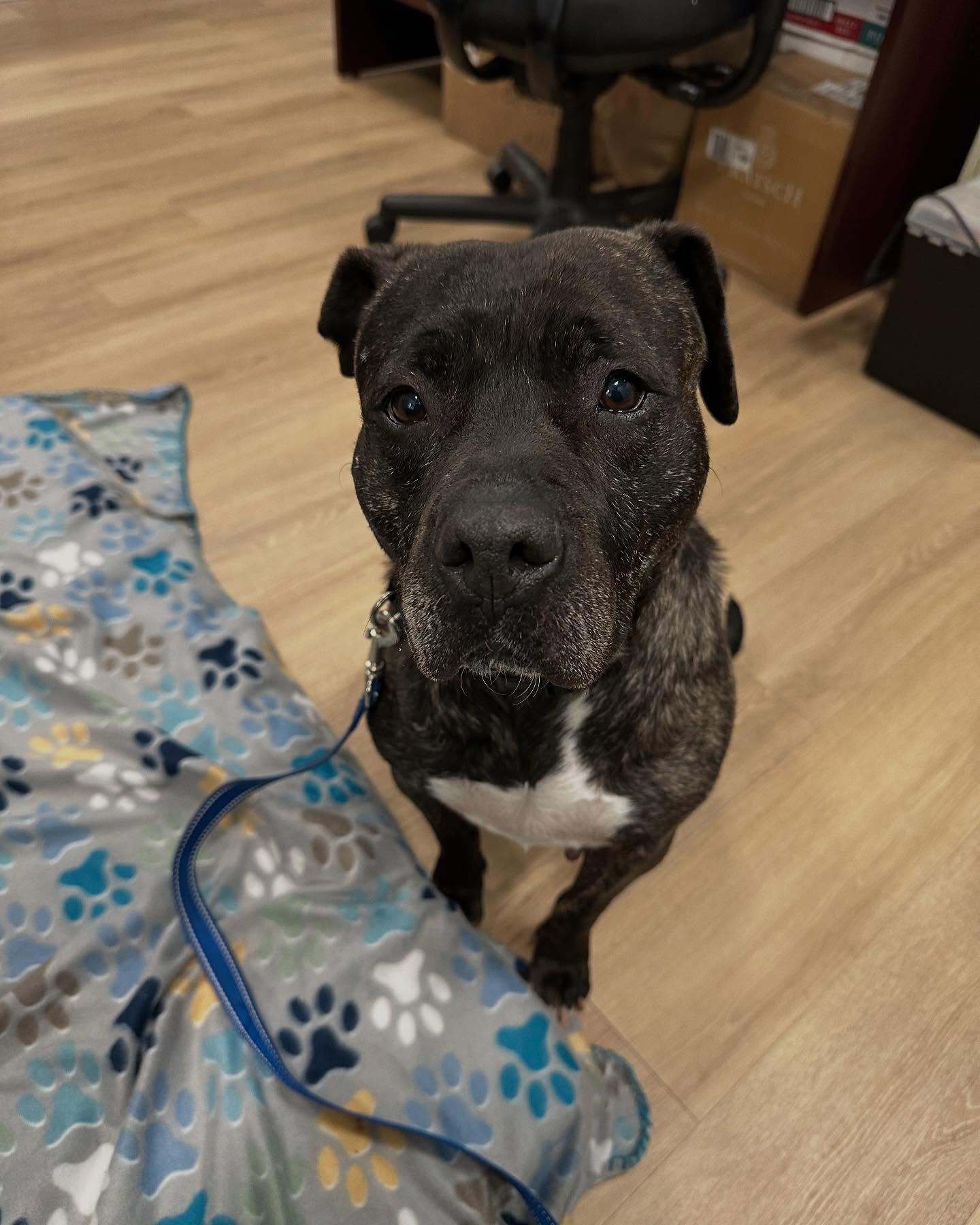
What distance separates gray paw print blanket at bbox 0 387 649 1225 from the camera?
1076 millimetres

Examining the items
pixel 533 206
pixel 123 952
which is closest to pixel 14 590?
pixel 123 952

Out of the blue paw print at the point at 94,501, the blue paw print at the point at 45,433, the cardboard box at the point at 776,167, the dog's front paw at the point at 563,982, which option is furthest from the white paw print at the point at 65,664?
the cardboard box at the point at 776,167

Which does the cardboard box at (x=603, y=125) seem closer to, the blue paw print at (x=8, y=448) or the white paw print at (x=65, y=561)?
the blue paw print at (x=8, y=448)

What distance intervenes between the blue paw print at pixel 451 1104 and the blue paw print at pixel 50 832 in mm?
589

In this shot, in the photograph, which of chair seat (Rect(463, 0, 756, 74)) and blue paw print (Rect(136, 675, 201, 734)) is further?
chair seat (Rect(463, 0, 756, 74))

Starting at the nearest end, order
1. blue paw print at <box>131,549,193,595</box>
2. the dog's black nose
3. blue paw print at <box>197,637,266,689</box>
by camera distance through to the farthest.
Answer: the dog's black nose, blue paw print at <box>197,637,266,689</box>, blue paw print at <box>131,549,193,595</box>

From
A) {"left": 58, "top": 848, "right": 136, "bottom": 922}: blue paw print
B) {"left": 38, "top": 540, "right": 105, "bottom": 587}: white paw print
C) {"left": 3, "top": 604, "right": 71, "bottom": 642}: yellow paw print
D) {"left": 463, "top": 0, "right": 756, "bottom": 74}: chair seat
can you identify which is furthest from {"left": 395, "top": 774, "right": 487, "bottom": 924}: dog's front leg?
{"left": 463, "top": 0, "right": 756, "bottom": 74}: chair seat

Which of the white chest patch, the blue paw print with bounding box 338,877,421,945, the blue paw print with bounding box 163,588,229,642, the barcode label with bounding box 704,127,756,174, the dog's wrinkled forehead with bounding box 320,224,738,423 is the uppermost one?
the dog's wrinkled forehead with bounding box 320,224,738,423

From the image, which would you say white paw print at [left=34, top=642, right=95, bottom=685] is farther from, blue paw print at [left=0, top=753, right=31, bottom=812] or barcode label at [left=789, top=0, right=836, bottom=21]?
barcode label at [left=789, top=0, right=836, bottom=21]

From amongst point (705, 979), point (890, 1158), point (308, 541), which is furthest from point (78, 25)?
point (890, 1158)

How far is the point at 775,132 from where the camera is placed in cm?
243

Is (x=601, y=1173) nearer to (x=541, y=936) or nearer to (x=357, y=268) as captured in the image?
(x=541, y=936)

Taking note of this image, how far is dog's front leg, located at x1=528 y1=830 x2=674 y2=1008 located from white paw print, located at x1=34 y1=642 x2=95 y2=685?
Result: 893 millimetres

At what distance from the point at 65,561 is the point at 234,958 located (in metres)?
0.92
